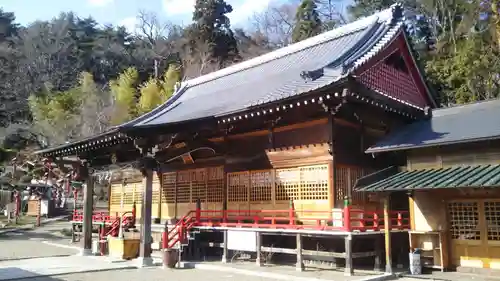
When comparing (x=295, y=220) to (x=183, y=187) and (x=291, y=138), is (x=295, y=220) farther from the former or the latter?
(x=183, y=187)

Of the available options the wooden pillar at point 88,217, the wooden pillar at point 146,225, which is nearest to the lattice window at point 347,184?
the wooden pillar at point 146,225

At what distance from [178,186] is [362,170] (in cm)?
803

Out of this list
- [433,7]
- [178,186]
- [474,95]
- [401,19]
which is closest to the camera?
[401,19]

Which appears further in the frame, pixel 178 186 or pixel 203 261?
pixel 178 186

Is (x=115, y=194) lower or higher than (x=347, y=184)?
lower

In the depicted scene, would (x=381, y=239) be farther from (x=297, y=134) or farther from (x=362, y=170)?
(x=297, y=134)

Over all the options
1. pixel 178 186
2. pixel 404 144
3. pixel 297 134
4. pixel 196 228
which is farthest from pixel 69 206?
pixel 404 144

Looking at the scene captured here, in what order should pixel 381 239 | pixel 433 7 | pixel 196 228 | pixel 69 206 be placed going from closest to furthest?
pixel 381 239 → pixel 196 228 → pixel 433 7 → pixel 69 206

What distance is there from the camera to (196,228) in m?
15.7

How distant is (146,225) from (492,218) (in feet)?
33.7

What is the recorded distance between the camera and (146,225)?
1444 cm

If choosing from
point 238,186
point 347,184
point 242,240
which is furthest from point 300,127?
point 242,240

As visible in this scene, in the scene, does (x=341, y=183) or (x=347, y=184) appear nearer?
(x=341, y=183)

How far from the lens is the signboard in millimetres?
13688
